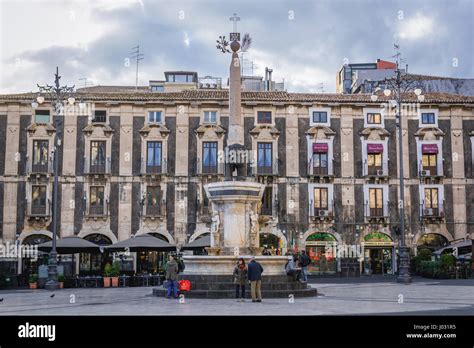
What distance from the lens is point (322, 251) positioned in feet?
143

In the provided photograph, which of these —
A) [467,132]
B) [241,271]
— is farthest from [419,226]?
[241,271]

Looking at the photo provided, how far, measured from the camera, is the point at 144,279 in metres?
33.8

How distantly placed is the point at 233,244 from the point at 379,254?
22810 mm

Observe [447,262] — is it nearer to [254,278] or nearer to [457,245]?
[457,245]

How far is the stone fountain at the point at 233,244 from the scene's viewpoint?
22.0 m

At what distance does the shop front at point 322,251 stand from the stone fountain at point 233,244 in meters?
19.5

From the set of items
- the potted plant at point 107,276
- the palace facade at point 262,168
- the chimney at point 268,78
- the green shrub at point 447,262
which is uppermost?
the chimney at point 268,78

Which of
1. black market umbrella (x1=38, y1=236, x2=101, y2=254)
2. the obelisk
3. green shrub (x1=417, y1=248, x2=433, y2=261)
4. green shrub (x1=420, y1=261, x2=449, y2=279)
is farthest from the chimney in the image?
the obelisk

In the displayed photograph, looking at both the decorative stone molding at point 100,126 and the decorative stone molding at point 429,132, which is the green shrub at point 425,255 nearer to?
the decorative stone molding at point 429,132

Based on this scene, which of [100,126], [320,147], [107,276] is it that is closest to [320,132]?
[320,147]

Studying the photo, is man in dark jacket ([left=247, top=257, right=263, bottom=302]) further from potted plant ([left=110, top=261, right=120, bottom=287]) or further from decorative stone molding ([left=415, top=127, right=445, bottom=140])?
decorative stone molding ([left=415, top=127, right=445, bottom=140])

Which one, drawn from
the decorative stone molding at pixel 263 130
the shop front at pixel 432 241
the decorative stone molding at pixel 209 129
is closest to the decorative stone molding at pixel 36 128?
the decorative stone molding at pixel 209 129
